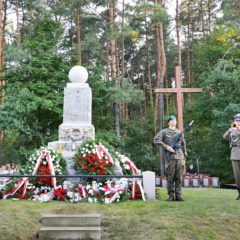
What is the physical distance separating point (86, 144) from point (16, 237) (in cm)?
417

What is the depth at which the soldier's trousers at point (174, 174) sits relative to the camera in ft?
25.2

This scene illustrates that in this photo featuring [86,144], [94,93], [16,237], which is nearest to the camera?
[16,237]

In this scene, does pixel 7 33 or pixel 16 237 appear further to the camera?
pixel 7 33

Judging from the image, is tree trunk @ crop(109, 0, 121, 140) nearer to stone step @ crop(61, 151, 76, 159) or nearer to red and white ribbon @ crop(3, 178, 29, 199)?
stone step @ crop(61, 151, 76, 159)

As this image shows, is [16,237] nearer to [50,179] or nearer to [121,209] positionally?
[121,209]

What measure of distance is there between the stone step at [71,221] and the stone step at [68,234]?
0.82 ft

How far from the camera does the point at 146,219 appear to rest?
6.06 metres

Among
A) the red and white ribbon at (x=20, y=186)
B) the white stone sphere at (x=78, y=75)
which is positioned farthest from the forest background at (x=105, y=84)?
the red and white ribbon at (x=20, y=186)

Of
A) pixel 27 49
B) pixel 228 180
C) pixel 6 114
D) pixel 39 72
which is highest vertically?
pixel 27 49

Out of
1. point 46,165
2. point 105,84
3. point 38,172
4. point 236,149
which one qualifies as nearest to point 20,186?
point 38,172

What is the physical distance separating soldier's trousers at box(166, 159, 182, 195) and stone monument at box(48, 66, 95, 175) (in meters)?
2.85

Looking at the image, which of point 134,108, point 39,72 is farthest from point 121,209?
point 134,108

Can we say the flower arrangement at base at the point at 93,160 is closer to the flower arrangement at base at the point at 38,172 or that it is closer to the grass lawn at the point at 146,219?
the flower arrangement at base at the point at 38,172

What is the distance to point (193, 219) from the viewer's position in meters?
6.01
